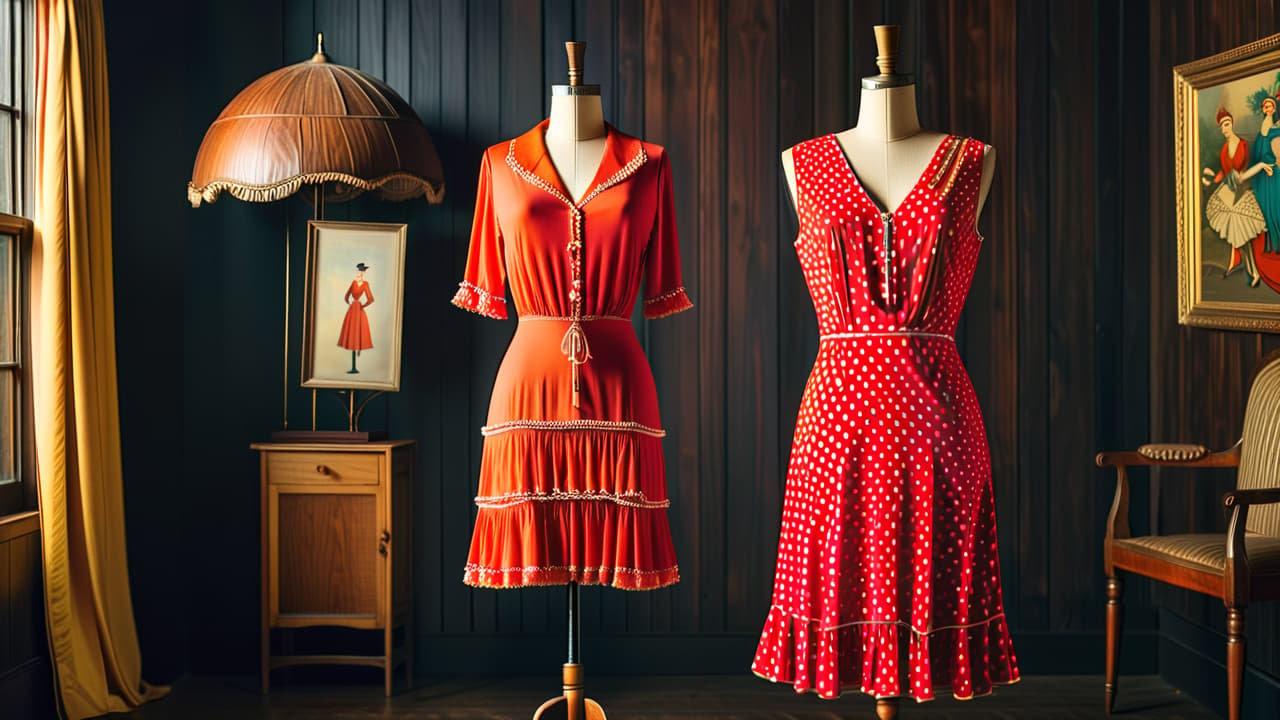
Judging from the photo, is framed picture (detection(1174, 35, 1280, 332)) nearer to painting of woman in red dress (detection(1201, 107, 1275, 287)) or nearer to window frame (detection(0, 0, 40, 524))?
painting of woman in red dress (detection(1201, 107, 1275, 287))

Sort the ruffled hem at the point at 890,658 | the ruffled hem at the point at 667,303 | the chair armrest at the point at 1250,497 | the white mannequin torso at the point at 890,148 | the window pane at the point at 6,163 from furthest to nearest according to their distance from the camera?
the window pane at the point at 6,163
the ruffled hem at the point at 667,303
the chair armrest at the point at 1250,497
the white mannequin torso at the point at 890,148
the ruffled hem at the point at 890,658

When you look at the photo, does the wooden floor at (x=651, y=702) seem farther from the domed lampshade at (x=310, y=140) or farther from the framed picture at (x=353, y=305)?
the domed lampshade at (x=310, y=140)

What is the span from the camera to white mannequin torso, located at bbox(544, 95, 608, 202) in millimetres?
2754

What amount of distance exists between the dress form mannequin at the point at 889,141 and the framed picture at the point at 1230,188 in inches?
50.1

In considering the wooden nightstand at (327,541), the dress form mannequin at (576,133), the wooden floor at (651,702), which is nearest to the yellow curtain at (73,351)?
the wooden floor at (651,702)

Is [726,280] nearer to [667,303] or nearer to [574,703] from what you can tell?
[667,303]

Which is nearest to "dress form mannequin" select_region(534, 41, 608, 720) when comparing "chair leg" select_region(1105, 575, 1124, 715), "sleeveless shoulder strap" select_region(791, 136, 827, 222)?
"sleeveless shoulder strap" select_region(791, 136, 827, 222)

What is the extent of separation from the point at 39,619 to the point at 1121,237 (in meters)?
3.54

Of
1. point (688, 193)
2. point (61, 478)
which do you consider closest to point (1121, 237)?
point (688, 193)

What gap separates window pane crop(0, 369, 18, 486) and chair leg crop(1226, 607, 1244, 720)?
324cm

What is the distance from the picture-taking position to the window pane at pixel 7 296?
2990 millimetres

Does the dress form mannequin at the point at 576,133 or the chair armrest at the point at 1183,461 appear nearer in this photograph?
the dress form mannequin at the point at 576,133

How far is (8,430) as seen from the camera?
9.93 ft

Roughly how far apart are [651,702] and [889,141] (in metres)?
1.91
